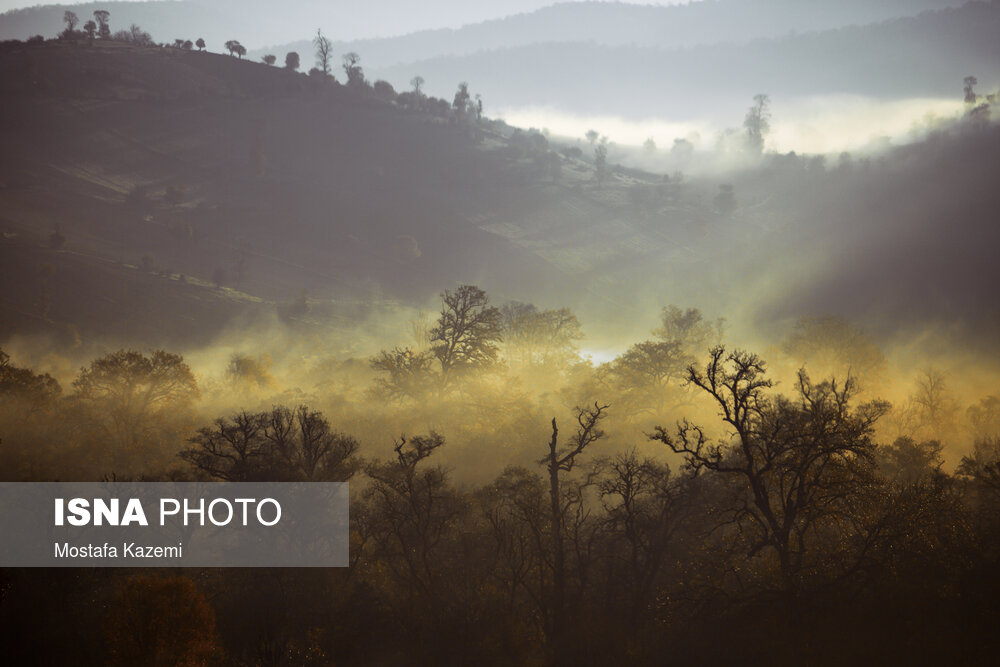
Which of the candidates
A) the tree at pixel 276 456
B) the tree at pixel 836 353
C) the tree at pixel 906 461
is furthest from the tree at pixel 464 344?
the tree at pixel 836 353

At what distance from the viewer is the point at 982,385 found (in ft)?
395

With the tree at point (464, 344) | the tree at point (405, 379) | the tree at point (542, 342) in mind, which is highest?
the tree at point (542, 342)

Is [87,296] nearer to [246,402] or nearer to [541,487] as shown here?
[246,402]

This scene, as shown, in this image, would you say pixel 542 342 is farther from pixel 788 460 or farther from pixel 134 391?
pixel 788 460

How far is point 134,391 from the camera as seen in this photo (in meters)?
77.8

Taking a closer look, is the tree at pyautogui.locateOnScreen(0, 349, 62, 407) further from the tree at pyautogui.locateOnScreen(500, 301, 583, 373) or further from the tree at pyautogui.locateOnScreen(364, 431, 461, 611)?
the tree at pyautogui.locateOnScreen(500, 301, 583, 373)

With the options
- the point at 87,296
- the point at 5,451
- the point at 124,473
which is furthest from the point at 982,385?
the point at 87,296

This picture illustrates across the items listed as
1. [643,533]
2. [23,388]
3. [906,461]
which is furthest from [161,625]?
[906,461]

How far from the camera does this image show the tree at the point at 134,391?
73019mm

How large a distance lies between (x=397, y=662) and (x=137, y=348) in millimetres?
121967

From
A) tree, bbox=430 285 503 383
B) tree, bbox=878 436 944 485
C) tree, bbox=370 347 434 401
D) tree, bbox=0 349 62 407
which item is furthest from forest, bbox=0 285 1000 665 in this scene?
tree, bbox=430 285 503 383

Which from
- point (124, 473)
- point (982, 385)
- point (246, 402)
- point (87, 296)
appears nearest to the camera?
point (124, 473)

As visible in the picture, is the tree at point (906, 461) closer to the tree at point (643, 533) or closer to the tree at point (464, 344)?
the tree at point (643, 533)

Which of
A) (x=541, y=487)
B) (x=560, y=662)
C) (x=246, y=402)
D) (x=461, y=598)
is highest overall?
(x=246, y=402)
